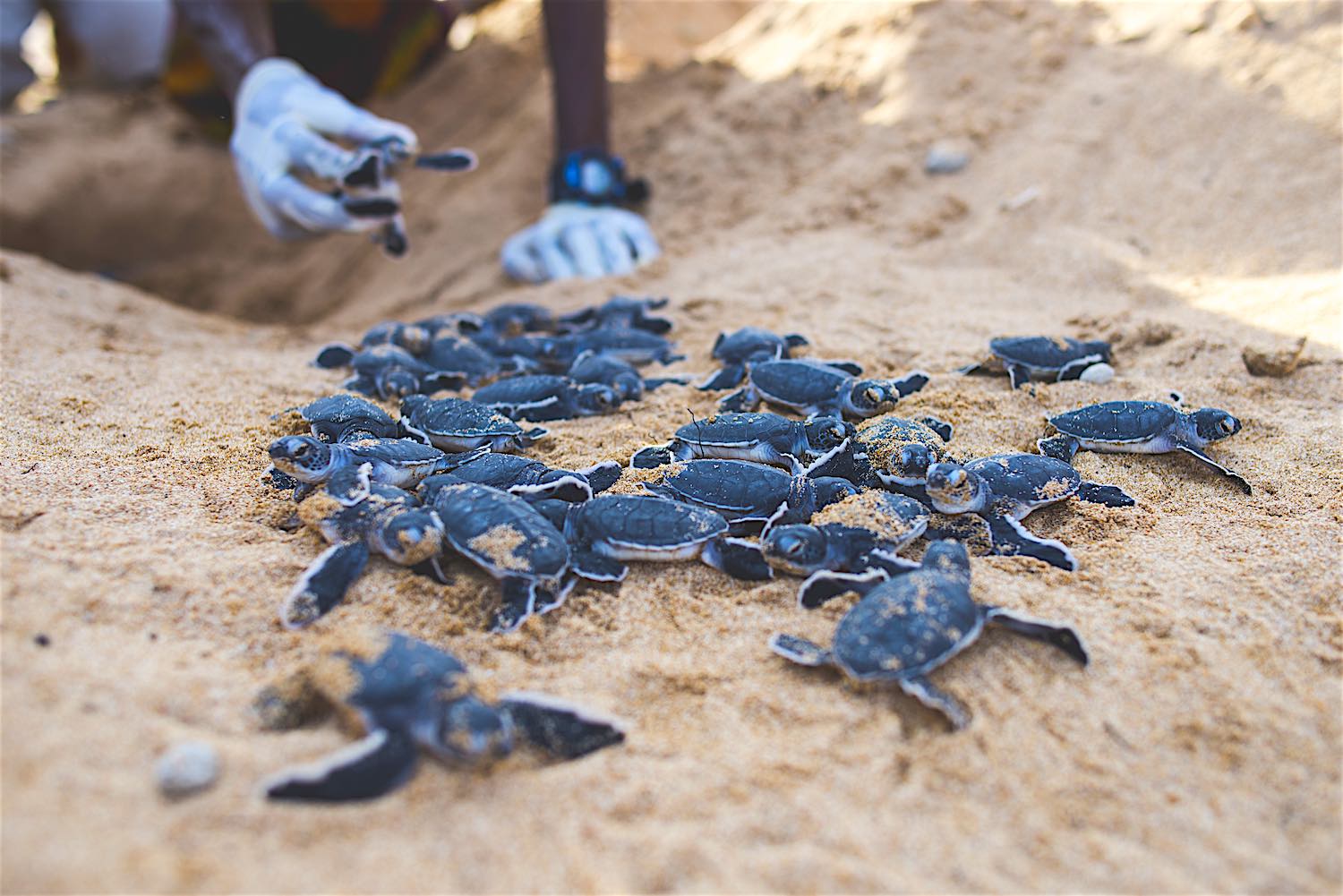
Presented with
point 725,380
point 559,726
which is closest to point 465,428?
point 725,380

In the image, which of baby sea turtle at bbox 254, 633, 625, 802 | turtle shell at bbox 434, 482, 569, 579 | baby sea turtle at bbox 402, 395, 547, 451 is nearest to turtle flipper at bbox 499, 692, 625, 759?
baby sea turtle at bbox 254, 633, 625, 802

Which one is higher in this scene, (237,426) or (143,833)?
(237,426)

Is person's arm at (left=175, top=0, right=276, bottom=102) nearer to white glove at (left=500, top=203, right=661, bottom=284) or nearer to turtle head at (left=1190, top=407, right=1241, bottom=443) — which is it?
white glove at (left=500, top=203, right=661, bottom=284)

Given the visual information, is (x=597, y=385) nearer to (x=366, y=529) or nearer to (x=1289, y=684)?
(x=366, y=529)

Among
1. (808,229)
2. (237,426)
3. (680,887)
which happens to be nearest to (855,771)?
(680,887)

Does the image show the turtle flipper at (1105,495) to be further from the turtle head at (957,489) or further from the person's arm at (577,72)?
the person's arm at (577,72)
